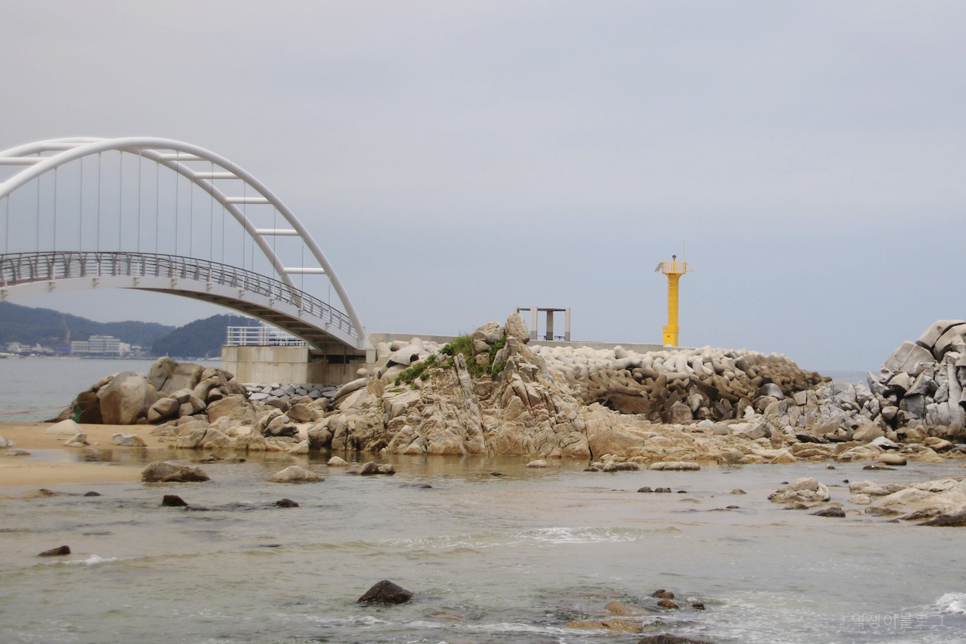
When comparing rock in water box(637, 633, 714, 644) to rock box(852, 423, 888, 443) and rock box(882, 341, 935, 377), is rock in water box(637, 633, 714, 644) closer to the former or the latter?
rock box(852, 423, 888, 443)

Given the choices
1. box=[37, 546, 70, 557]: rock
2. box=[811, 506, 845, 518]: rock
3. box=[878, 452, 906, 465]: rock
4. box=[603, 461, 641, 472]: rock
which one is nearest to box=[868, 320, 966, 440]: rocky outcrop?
box=[878, 452, 906, 465]: rock

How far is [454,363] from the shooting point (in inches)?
946

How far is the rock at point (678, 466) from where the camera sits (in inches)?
807

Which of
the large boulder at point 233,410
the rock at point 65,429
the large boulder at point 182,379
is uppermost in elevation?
the large boulder at point 182,379

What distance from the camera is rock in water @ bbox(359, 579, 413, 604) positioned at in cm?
855

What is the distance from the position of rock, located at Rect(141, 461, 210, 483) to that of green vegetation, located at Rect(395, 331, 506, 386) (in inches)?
325

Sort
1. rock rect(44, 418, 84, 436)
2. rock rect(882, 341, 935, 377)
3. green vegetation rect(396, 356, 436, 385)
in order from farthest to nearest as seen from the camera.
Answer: rock rect(882, 341, 935, 377)
rock rect(44, 418, 84, 436)
green vegetation rect(396, 356, 436, 385)

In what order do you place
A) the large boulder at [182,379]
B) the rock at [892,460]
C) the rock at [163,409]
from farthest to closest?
the large boulder at [182,379]
the rock at [163,409]
the rock at [892,460]

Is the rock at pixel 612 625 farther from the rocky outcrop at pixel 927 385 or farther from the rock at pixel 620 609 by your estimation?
the rocky outcrop at pixel 927 385

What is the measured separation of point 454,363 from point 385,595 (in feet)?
50.9

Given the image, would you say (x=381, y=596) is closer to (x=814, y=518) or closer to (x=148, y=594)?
(x=148, y=594)

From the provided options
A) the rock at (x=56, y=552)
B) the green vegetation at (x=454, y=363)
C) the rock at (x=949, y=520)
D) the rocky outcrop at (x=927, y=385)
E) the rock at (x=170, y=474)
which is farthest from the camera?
the rocky outcrop at (x=927, y=385)

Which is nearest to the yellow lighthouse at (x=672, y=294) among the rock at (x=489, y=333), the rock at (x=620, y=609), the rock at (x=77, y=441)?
the rock at (x=489, y=333)

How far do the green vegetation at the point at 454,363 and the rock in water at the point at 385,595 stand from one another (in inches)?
604
